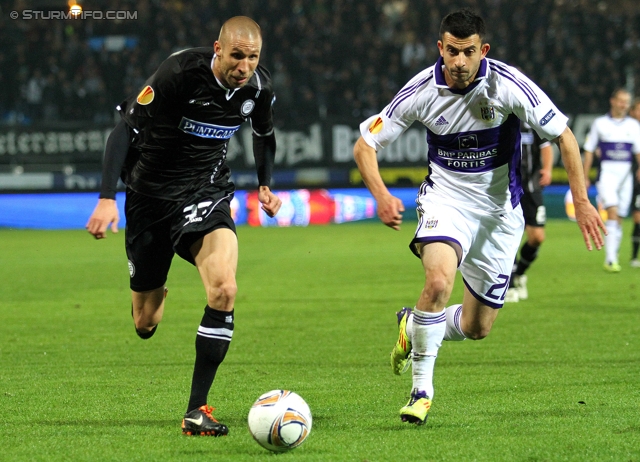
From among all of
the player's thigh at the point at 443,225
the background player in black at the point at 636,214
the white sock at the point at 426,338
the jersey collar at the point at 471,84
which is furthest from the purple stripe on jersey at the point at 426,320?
the background player in black at the point at 636,214

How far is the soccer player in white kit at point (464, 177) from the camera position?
5379 millimetres

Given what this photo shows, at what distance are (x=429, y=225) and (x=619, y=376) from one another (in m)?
1.83

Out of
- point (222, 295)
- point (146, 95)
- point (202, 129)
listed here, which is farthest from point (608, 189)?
point (222, 295)

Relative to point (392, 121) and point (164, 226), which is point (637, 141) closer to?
point (392, 121)

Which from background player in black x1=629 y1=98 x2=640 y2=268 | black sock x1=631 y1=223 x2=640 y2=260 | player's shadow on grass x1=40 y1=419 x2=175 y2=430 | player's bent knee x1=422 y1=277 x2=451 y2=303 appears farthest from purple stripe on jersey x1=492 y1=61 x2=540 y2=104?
black sock x1=631 y1=223 x2=640 y2=260

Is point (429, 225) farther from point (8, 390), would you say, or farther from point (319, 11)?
point (319, 11)

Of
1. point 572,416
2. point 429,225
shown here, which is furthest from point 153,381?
point 572,416

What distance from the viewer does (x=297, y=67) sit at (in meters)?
27.2

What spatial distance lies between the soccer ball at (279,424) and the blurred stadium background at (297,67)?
62.8ft

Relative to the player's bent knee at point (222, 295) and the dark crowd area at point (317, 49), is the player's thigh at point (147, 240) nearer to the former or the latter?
the player's bent knee at point (222, 295)

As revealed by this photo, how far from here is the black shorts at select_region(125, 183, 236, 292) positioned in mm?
5578

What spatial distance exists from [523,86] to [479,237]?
97 cm

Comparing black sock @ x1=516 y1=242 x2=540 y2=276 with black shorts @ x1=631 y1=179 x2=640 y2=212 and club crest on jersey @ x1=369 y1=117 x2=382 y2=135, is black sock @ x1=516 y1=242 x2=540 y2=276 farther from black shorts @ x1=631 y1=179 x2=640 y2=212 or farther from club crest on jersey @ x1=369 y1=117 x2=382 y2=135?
club crest on jersey @ x1=369 y1=117 x2=382 y2=135

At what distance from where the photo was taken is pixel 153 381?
259 inches
